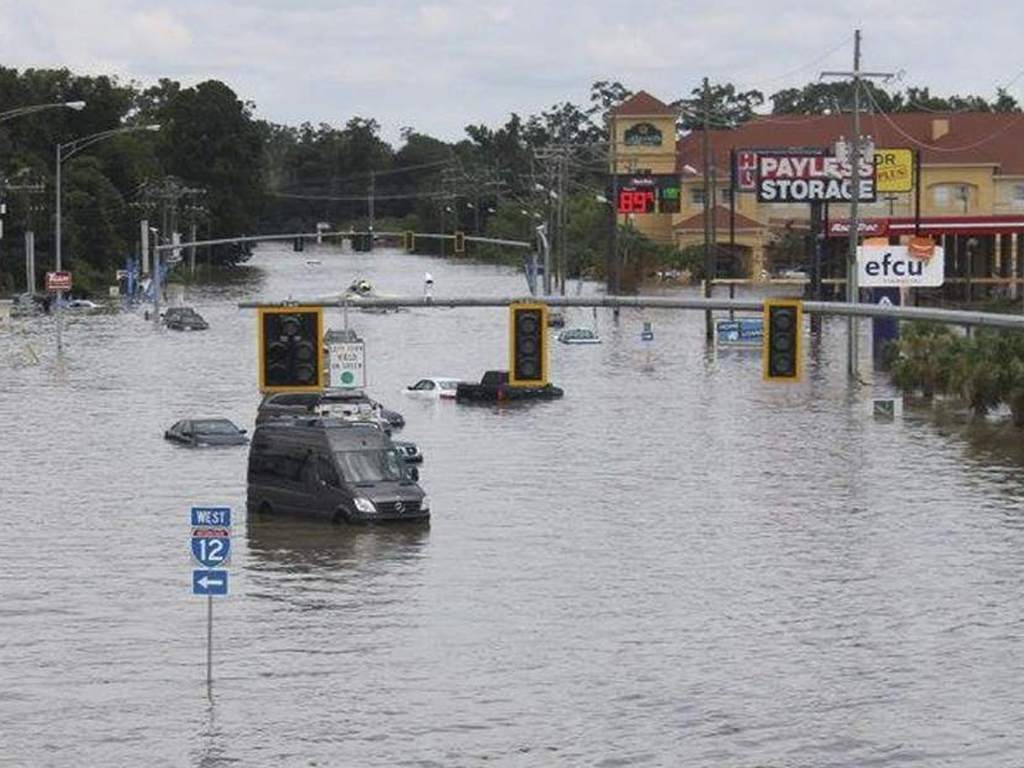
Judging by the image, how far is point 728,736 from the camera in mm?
36156

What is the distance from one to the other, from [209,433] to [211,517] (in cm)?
3645

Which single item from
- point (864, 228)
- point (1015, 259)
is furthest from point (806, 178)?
point (1015, 259)

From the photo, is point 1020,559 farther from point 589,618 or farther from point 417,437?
point 417,437

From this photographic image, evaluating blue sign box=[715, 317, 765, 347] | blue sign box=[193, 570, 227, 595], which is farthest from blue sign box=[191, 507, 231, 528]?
blue sign box=[715, 317, 765, 347]

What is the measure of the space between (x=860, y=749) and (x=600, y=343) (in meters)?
→ 86.1

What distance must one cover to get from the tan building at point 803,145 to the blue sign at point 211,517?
367 ft

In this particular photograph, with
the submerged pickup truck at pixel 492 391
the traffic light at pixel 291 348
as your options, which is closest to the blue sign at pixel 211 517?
the traffic light at pixel 291 348

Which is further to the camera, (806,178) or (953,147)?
(953,147)

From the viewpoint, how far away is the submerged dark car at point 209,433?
239 ft

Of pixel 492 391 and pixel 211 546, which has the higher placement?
pixel 211 546

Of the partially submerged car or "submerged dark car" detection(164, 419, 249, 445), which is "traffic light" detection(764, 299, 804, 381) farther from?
the partially submerged car

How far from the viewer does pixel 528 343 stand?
133 feet

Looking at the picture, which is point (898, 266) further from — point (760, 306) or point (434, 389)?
point (760, 306)

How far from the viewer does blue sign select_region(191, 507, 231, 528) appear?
120 ft
